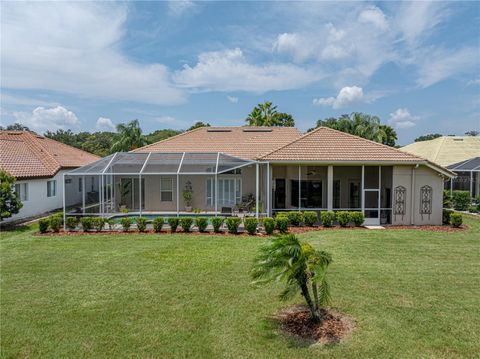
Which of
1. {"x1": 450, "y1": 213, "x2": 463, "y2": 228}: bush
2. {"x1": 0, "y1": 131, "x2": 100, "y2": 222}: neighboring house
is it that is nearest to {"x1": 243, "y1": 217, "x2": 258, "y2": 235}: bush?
{"x1": 450, "y1": 213, "x2": 463, "y2": 228}: bush

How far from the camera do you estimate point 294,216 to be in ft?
59.9

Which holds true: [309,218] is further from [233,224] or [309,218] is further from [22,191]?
[22,191]

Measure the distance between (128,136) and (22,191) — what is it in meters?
18.0

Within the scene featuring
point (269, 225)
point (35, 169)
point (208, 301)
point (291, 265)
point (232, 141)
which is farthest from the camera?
point (232, 141)

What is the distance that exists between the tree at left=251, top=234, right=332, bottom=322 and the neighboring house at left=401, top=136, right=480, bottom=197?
2401 cm

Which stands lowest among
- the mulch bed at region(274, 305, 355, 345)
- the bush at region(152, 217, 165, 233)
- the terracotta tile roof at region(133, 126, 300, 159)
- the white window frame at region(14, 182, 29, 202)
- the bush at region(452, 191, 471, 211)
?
the mulch bed at region(274, 305, 355, 345)

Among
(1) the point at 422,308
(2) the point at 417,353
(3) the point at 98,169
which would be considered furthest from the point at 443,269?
(3) the point at 98,169

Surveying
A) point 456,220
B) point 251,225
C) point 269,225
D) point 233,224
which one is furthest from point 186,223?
point 456,220

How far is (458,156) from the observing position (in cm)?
3434

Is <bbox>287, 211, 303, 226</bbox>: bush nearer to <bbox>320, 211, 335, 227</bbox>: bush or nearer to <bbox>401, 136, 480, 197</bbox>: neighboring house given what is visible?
<bbox>320, 211, 335, 227</bbox>: bush

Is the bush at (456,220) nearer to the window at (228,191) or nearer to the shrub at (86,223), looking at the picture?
the window at (228,191)

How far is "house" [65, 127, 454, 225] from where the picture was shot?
749 inches

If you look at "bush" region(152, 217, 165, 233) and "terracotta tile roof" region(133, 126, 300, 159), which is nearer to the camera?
"bush" region(152, 217, 165, 233)

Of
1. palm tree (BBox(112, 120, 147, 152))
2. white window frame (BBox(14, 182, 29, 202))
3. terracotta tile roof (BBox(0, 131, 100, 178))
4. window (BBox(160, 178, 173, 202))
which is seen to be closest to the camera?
white window frame (BBox(14, 182, 29, 202))
